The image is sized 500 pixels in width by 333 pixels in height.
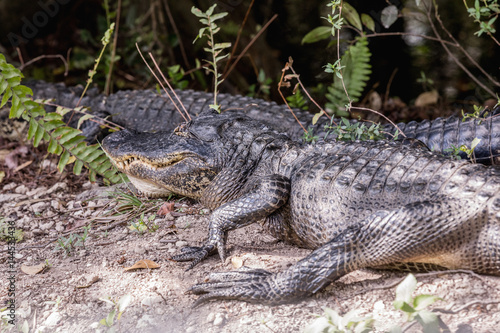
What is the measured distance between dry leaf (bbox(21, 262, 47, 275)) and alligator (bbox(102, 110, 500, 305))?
0.86m

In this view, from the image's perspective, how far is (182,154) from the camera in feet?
11.2

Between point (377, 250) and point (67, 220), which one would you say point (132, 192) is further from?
point (377, 250)

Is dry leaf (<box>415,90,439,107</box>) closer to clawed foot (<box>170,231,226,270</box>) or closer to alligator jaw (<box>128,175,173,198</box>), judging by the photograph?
alligator jaw (<box>128,175,173,198</box>)

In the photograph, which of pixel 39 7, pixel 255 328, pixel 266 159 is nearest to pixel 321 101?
pixel 266 159

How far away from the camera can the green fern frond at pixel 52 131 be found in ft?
12.0

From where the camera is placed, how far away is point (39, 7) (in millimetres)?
8172

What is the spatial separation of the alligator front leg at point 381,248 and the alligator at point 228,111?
1518 mm

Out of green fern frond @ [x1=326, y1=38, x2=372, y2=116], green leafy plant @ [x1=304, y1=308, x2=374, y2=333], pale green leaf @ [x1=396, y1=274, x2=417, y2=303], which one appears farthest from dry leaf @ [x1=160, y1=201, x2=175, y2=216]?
green fern frond @ [x1=326, y1=38, x2=372, y2=116]

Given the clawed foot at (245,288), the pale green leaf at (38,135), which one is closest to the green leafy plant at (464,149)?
the clawed foot at (245,288)

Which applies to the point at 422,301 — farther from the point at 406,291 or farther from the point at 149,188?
the point at 149,188

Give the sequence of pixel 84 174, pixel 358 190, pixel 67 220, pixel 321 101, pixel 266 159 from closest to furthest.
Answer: pixel 358 190 → pixel 266 159 → pixel 67 220 → pixel 84 174 → pixel 321 101

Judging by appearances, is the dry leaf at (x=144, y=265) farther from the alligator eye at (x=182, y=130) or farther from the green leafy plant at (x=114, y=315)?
the alligator eye at (x=182, y=130)

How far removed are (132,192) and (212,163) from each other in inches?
34.8

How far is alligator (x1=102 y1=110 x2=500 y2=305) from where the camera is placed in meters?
2.39
